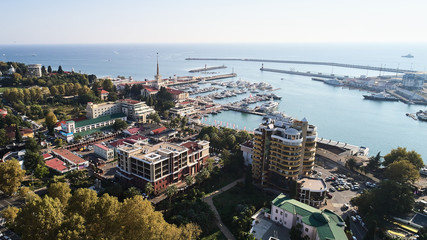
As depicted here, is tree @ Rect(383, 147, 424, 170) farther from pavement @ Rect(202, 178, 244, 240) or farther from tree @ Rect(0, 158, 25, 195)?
tree @ Rect(0, 158, 25, 195)

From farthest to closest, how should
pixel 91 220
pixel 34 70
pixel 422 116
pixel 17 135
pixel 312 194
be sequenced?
pixel 34 70
pixel 422 116
pixel 17 135
pixel 312 194
pixel 91 220

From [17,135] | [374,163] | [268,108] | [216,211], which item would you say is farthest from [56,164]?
[268,108]

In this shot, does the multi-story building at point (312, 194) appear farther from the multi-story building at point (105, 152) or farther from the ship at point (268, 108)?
the ship at point (268, 108)

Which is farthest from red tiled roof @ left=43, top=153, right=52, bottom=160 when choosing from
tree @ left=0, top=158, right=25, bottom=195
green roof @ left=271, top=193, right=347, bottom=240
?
green roof @ left=271, top=193, right=347, bottom=240

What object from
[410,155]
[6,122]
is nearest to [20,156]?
[6,122]

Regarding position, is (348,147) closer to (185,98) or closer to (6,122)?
(185,98)

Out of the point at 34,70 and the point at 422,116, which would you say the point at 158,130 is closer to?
the point at 34,70

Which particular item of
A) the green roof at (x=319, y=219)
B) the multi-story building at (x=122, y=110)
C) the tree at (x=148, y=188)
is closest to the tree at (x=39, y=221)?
the tree at (x=148, y=188)

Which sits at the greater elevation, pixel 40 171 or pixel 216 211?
pixel 40 171
